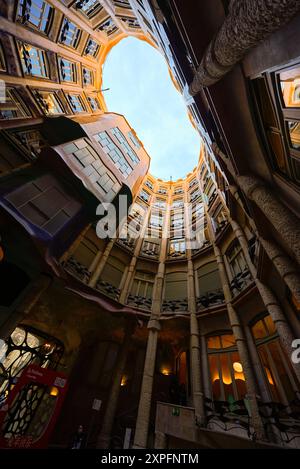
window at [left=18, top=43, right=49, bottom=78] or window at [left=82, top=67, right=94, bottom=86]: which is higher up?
window at [left=82, top=67, right=94, bottom=86]

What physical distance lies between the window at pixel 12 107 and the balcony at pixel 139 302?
13538 mm

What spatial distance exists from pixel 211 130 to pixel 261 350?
361 inches

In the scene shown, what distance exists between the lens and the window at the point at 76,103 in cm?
1770

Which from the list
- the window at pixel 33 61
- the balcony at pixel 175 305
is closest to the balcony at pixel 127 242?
the balcony at pixel 175 305

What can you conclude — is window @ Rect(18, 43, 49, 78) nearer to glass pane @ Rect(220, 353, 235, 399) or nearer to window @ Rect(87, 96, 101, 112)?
window @ Rect(87, 96, 101, 112)

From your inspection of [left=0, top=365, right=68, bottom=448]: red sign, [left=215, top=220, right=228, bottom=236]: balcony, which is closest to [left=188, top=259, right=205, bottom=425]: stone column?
[left=215, top=220, right=228, bottom=236]: balcony

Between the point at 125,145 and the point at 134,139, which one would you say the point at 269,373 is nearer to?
the point at 125,145

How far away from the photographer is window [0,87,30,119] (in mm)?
11711

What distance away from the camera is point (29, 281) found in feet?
27.2

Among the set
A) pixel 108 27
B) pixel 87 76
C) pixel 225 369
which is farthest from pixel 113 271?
pixel 108 27

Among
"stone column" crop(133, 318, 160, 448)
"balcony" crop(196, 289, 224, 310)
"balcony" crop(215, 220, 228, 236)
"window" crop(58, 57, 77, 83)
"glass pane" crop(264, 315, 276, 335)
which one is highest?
"window" crop(58, 57, 77, 83)

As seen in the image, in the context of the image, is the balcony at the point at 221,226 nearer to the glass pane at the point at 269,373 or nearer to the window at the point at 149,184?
the glass pane at the point at 269,373

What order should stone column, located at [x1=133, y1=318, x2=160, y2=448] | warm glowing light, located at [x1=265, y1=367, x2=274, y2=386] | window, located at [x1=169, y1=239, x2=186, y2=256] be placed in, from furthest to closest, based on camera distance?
window, located at [x1=169, y1=239, x2=186, y2=256] → stone column, located at [x1=133, y1=318, x2=160, y2=448] → warm glowing light, located at [x1=265, y1=367, x2=274, y2=386]

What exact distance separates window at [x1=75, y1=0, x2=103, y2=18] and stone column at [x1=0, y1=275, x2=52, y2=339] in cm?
1890
